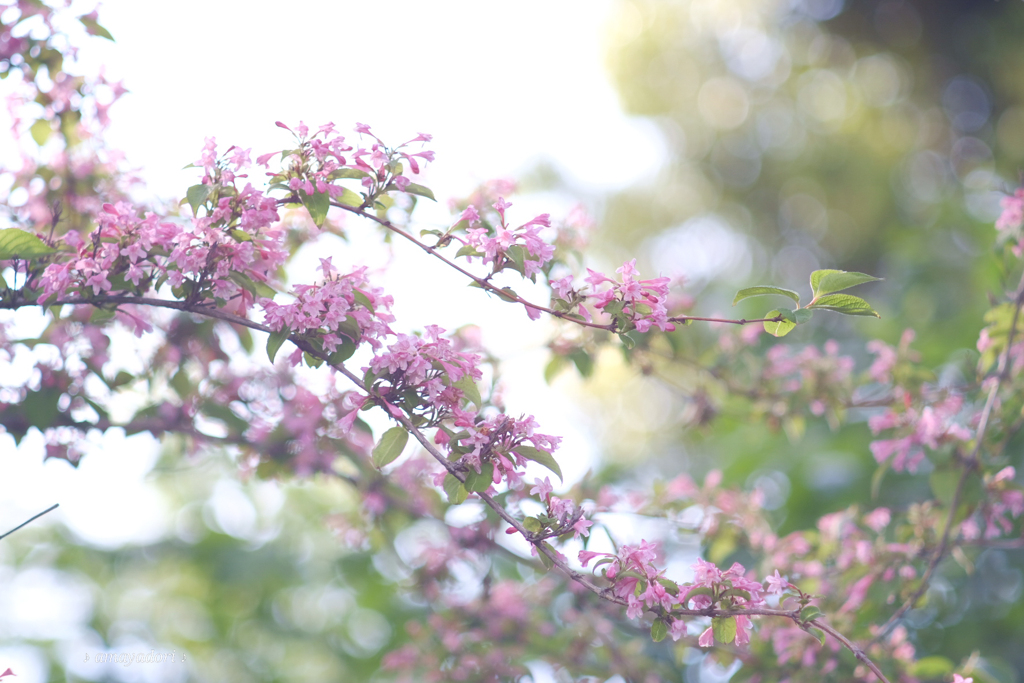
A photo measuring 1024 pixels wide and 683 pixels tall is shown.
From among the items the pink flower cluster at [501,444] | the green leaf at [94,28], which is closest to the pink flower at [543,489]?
the pink flower cluster at [501,444]

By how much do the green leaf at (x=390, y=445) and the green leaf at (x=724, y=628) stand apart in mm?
467

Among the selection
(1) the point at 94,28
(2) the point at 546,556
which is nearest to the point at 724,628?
(2) the point at 546,556

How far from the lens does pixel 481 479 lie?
0.88 m

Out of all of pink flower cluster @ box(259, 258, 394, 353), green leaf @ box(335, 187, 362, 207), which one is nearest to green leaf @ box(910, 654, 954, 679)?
pink flower cluster @ box(259, 258, 394, 353)

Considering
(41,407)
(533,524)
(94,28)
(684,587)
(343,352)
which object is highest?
(94,28)

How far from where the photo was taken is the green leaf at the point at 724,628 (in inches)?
36.9

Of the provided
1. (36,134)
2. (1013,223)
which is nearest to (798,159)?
(1013,223)

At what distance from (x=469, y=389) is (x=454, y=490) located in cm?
13

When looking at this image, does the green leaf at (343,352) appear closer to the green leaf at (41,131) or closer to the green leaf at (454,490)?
the green leaf at (454,490)

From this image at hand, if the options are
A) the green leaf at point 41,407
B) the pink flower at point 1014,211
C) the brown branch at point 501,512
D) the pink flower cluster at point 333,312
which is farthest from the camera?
the pink flower at point 1014,211

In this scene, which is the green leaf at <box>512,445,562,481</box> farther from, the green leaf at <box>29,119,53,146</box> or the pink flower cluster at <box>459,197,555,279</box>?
the green leaf at <box>29,119,53,146</box>

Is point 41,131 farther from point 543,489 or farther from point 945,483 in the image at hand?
point 945,483

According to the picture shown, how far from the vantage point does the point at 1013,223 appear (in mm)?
1428

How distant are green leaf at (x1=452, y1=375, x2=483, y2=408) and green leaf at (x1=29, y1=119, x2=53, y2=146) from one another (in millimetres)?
1202
